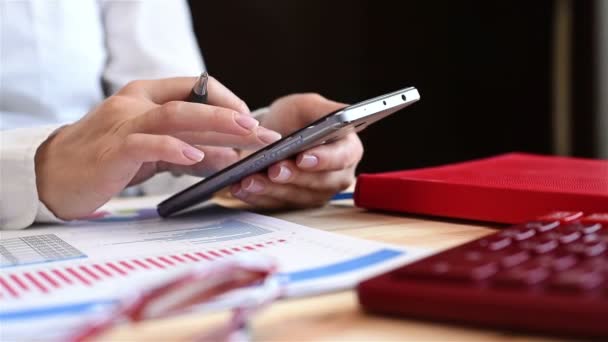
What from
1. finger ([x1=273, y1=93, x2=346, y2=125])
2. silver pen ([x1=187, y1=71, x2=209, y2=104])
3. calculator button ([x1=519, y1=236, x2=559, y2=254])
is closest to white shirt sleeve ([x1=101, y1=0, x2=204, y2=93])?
finger ([x1=273, y1=93, x2=346, y2=125])

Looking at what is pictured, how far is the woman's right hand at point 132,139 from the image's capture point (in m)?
0.51

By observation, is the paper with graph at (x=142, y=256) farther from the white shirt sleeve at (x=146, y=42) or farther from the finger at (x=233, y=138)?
the white shirt sleeve at (x=146, y=42)

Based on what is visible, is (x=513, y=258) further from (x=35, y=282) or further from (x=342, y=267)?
(x=35, y=282)

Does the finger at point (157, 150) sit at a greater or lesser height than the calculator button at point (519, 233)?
greater

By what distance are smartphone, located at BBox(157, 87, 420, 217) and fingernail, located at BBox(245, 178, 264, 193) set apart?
16mm

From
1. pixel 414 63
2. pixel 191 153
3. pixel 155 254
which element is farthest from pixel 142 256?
pixel 414 63

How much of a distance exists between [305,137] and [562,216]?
19cm

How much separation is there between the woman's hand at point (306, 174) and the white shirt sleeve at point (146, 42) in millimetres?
351

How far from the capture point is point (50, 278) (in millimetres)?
361

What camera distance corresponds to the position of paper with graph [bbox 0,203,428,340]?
323 millimetres

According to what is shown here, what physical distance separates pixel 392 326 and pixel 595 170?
0.45 metres

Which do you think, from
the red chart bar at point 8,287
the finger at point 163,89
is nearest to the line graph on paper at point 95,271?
A: the red chart bar at point 8,287

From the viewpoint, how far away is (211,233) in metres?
0.50

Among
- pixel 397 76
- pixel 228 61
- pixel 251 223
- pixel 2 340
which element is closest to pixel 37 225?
pixel 251 223
